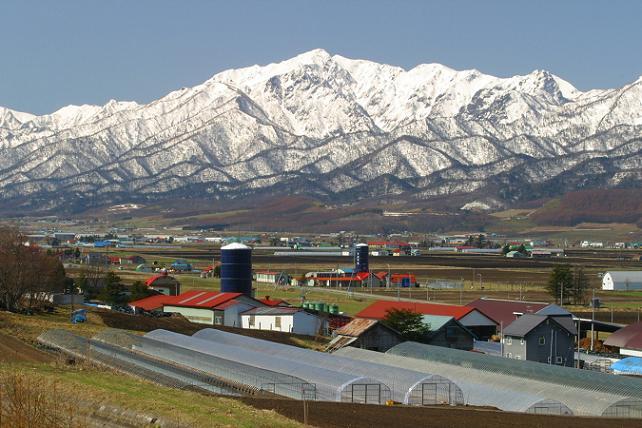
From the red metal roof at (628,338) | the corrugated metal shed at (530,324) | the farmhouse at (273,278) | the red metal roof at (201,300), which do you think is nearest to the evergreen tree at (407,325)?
the corrugated metal shed at (530,324)

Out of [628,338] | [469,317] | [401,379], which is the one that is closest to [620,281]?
[469,317]

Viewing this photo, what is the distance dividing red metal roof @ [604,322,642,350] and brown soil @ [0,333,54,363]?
94.3 feet

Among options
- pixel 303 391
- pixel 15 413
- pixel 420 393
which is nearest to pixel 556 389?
pixel 420 393

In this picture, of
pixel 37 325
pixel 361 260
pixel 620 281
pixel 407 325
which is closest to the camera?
pixel 37 325

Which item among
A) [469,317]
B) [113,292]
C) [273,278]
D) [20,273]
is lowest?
[273,278]

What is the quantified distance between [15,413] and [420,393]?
20722 mm

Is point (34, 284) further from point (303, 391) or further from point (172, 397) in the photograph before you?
point (172, 397)

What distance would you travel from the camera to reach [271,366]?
3916cm

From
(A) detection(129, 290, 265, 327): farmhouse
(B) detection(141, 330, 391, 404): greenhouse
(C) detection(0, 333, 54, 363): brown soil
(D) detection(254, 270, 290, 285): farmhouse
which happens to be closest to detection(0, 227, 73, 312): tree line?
(A) detection(129, 290, 265, 327): farmhouse

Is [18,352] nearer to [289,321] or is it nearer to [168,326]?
[168,326]

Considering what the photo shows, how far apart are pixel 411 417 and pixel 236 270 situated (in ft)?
160

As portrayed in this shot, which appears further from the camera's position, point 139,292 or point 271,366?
point 139,292

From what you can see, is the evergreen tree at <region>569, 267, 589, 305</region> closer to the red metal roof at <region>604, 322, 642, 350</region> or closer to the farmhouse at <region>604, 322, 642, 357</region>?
the red metal roof at <region>604, 322, 642, 350</region>

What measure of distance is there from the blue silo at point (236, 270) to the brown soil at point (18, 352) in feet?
110
